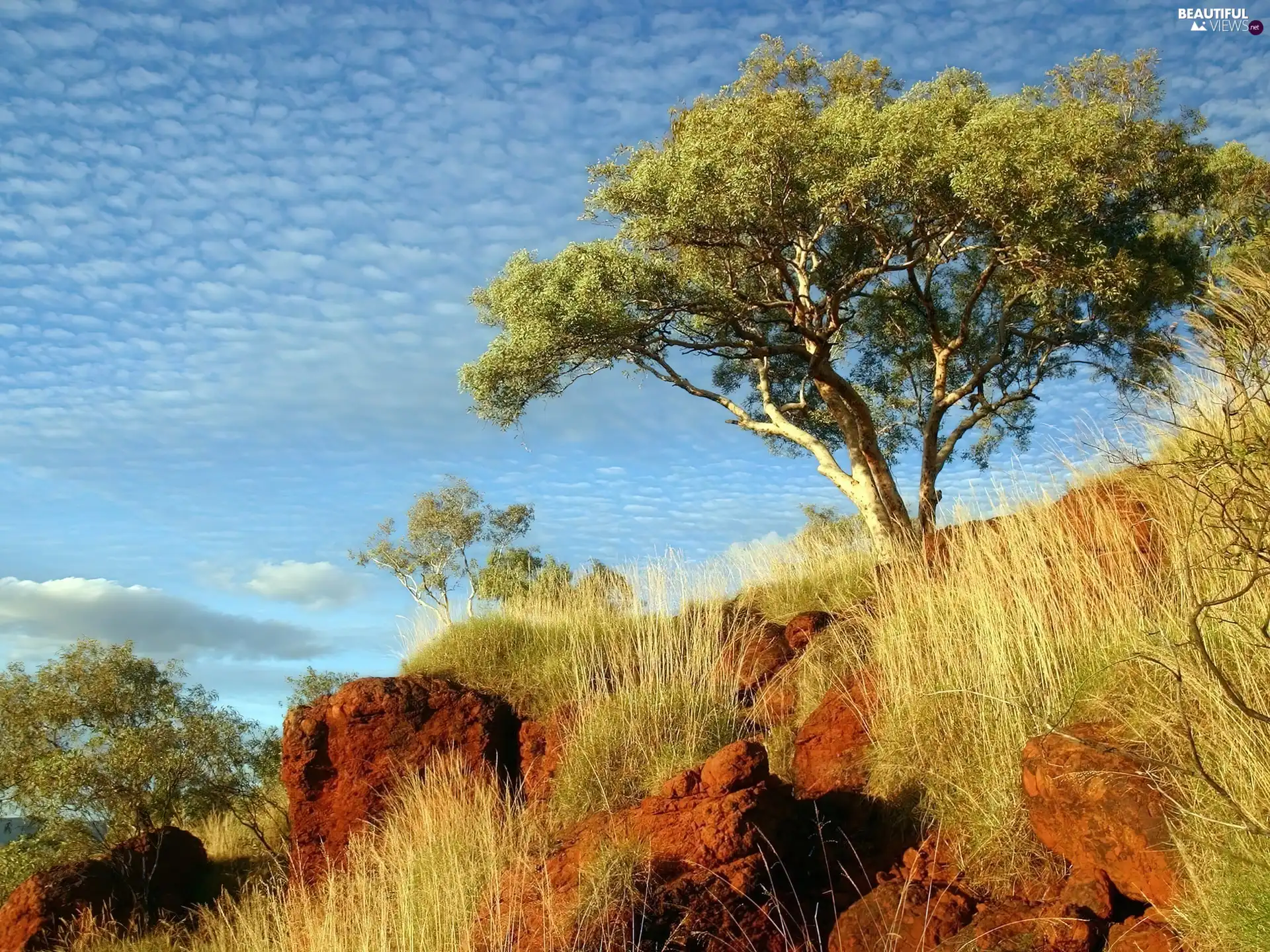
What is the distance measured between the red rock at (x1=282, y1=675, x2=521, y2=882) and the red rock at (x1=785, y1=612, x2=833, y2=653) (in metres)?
3.66

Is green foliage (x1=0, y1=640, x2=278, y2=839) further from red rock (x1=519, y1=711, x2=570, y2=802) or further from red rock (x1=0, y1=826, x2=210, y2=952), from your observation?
red rock (x1=519, y1=711, x2=570, y2=802)

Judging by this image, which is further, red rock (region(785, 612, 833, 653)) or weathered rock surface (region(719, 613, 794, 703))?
red rock (region(785, 612, 833, 653))

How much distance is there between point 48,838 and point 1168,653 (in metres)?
15.0

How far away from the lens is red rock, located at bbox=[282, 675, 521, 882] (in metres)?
12.0

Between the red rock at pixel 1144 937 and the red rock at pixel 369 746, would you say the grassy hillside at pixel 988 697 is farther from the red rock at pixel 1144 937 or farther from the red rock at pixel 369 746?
the red rock at pixel 369 746

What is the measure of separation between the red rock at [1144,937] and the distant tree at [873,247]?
7585 millimetres

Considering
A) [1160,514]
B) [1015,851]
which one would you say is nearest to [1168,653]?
[1015,851]

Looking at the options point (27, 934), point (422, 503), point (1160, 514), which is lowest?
point (27, 934)

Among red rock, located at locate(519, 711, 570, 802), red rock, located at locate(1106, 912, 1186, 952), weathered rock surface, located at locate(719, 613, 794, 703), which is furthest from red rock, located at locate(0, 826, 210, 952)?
red rock, located at locate(1106, 912, 1186, 952)

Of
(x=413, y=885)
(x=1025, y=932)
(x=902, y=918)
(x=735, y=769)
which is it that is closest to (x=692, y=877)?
(x=735, y=769)

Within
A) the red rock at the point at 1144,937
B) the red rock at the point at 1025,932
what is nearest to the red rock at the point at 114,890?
the red rock at the point at 1025,932

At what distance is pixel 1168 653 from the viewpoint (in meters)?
5.86

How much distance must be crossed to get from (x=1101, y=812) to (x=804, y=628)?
580cm

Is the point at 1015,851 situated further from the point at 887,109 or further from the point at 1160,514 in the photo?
the point at 887,109
